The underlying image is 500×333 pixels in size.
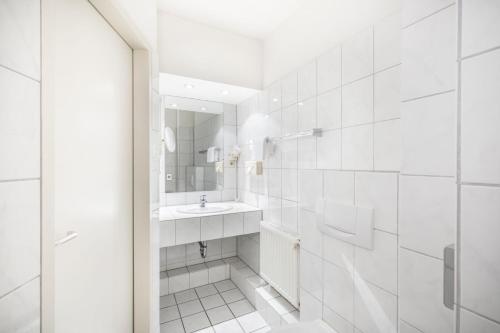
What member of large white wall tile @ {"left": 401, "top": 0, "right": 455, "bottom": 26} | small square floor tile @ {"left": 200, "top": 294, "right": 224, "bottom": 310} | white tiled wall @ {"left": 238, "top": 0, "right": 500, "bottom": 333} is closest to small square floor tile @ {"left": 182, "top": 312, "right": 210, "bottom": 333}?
small square floor tile @ {"left": 200, "top": 294, "right": 224, "bottom": 310}

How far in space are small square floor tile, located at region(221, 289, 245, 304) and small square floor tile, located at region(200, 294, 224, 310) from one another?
5 centimetres

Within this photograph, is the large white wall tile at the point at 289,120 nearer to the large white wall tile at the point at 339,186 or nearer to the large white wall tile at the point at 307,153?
the large white wall tile at the point at 307,153

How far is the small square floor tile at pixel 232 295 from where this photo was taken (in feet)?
7.16

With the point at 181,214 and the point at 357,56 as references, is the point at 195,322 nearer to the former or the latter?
the point at 181,214

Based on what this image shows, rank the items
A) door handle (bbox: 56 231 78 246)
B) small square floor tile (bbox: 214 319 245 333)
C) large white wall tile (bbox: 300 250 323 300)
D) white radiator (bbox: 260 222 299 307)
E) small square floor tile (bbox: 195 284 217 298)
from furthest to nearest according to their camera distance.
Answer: small square floor tile (bbox: 195 284 217 298) < small square floor tile (bbox: 214 319 245 333) < white radiator (bbox: 260 222 299 307) < large white wall tile (bbox: 300 250 323 300) < door handle (bbox: 56 231 78 246)

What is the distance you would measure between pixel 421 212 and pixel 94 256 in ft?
4.16

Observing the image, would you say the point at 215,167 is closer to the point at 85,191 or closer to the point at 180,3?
the point at 180,3

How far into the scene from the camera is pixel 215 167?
2707 millimetres

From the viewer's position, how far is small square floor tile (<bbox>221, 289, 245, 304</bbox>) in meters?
2.18

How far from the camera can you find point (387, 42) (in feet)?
3.61

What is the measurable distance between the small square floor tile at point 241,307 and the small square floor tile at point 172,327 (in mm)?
454

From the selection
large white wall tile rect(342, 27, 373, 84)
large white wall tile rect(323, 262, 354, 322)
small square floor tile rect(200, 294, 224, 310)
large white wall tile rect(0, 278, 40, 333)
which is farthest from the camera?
small square floor tile rect(200, 294, 224, 310)

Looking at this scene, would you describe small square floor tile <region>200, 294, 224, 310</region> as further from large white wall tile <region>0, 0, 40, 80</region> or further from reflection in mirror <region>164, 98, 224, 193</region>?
large white wall tile <region>0, 0, 40, 80</region>

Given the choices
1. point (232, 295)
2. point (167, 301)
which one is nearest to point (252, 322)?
point (232, 295)
